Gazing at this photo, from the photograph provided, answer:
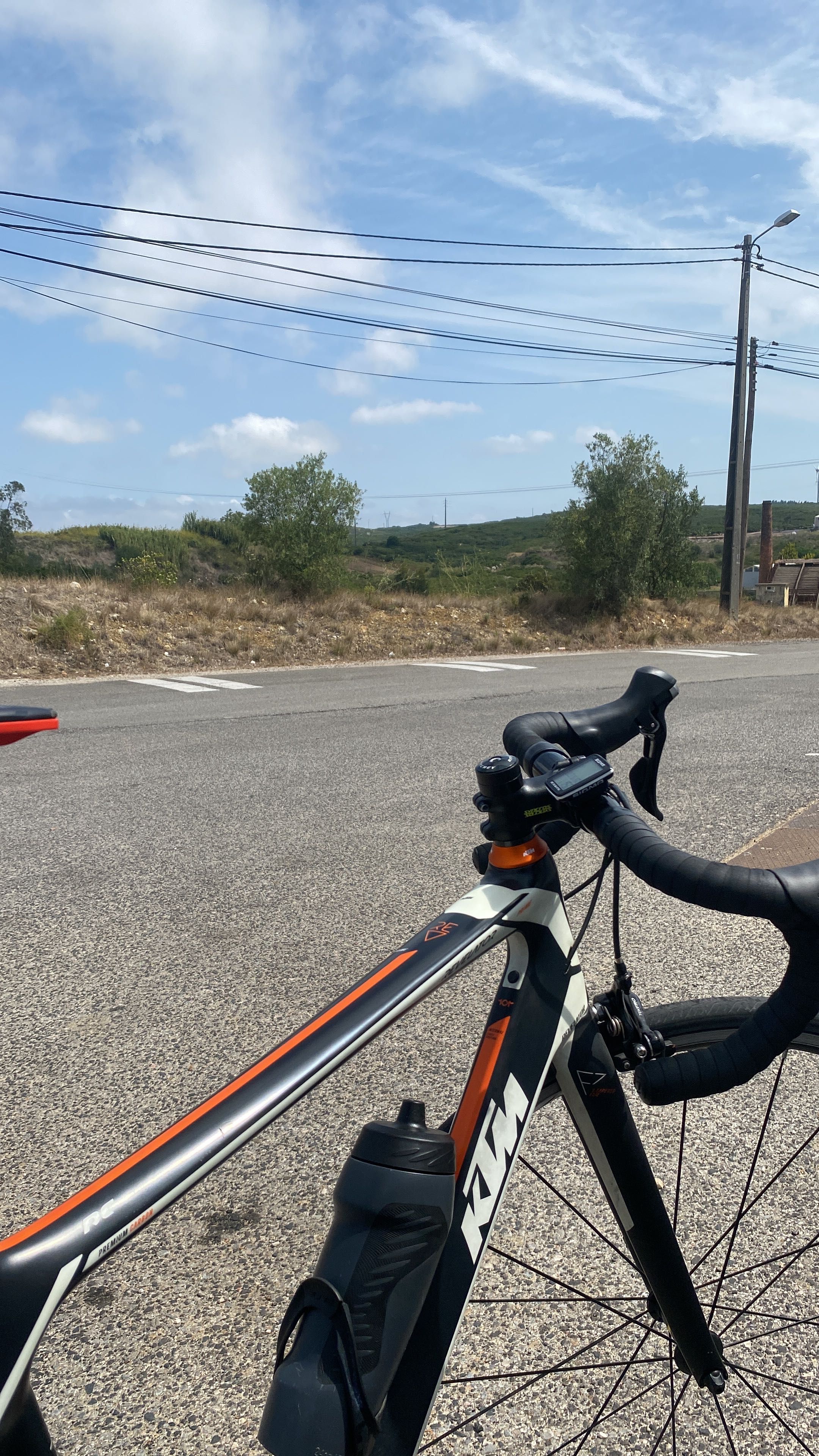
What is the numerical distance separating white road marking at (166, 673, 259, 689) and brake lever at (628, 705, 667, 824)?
1238 cm

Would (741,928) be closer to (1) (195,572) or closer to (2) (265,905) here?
(2) (265,905)

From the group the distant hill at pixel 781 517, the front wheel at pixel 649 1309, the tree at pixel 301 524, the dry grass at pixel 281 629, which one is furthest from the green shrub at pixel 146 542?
the distant hill at pixel 781 517

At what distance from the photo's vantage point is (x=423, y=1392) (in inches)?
46.7

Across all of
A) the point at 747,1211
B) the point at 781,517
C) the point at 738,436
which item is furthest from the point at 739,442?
the point at 781,517

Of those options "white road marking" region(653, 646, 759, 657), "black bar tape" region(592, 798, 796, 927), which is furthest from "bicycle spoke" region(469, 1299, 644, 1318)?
"white road marking" region(653, 646, 759, 657)

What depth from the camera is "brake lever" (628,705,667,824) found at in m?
1.45

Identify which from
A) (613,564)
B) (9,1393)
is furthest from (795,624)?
(9,1393)

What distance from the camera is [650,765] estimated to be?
146 centimetres

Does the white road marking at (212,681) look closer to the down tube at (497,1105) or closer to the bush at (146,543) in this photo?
the down tube at (497,1105)

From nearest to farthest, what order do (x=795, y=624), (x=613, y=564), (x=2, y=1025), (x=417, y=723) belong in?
1. (x=2, y=1025)
2. (x=417, y=723)
3. (x=613, y=564)
4. (x=795, y=624)

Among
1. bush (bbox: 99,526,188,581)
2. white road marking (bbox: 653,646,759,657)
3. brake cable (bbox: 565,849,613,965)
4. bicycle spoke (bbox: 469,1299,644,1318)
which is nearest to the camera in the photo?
brake cable (bbox: 565,849,613,965)

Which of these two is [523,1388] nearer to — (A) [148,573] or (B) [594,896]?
Answer: (B) [594,896]

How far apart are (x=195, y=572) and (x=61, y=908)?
42.3 metres

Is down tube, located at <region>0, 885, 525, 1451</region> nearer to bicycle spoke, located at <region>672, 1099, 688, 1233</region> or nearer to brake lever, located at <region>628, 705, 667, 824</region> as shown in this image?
brake lever, located at <region>628, 705, 667, 824</region>
